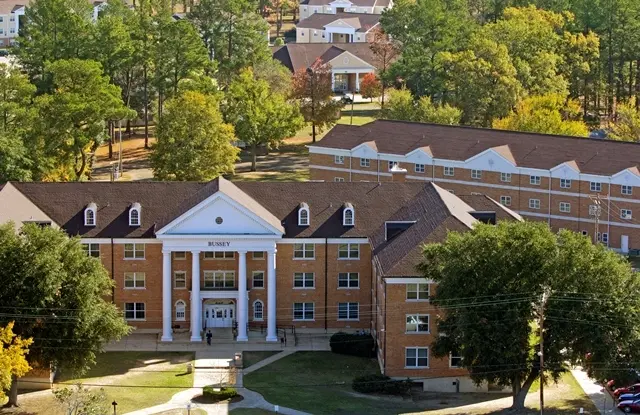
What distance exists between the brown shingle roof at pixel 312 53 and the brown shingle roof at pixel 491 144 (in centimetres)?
5567

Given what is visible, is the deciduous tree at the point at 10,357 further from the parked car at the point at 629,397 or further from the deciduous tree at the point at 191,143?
the deciduous tree at the point at 191,143

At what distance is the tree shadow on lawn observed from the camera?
86312 mm

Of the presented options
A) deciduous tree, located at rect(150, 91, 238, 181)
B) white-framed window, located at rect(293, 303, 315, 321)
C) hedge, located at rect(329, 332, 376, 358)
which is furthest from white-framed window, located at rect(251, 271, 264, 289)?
deciduous tree, located at rect(150, 91, 238, 181)

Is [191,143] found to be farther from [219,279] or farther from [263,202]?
[219,279]

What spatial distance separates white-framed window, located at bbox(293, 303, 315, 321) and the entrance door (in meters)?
4.22

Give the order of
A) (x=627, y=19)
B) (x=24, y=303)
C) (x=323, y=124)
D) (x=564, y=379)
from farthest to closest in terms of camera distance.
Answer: (x=627, y=19) → (x=323, y=124) → (x=564, y=379) → (x=24, y=303)

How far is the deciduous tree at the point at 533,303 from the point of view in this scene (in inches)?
3034

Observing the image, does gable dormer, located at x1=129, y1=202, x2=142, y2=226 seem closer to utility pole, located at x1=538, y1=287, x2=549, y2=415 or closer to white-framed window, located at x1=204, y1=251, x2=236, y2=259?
white-framed window, located at x1=204, y1=251, x2=236, y2=259

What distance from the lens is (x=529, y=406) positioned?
81.9 metres

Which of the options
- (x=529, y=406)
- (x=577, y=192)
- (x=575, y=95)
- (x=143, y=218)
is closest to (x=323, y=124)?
(x=575, y=95)

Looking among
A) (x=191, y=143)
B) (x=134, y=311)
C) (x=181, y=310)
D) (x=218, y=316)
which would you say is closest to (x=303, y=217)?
(x=218, y=316)

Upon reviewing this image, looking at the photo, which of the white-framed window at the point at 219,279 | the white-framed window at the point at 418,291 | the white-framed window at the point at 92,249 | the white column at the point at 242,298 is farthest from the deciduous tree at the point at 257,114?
the white-framed window at the point at 418,291

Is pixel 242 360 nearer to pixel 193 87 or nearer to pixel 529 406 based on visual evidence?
pixel 529 406

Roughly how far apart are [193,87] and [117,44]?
8.89 meters
